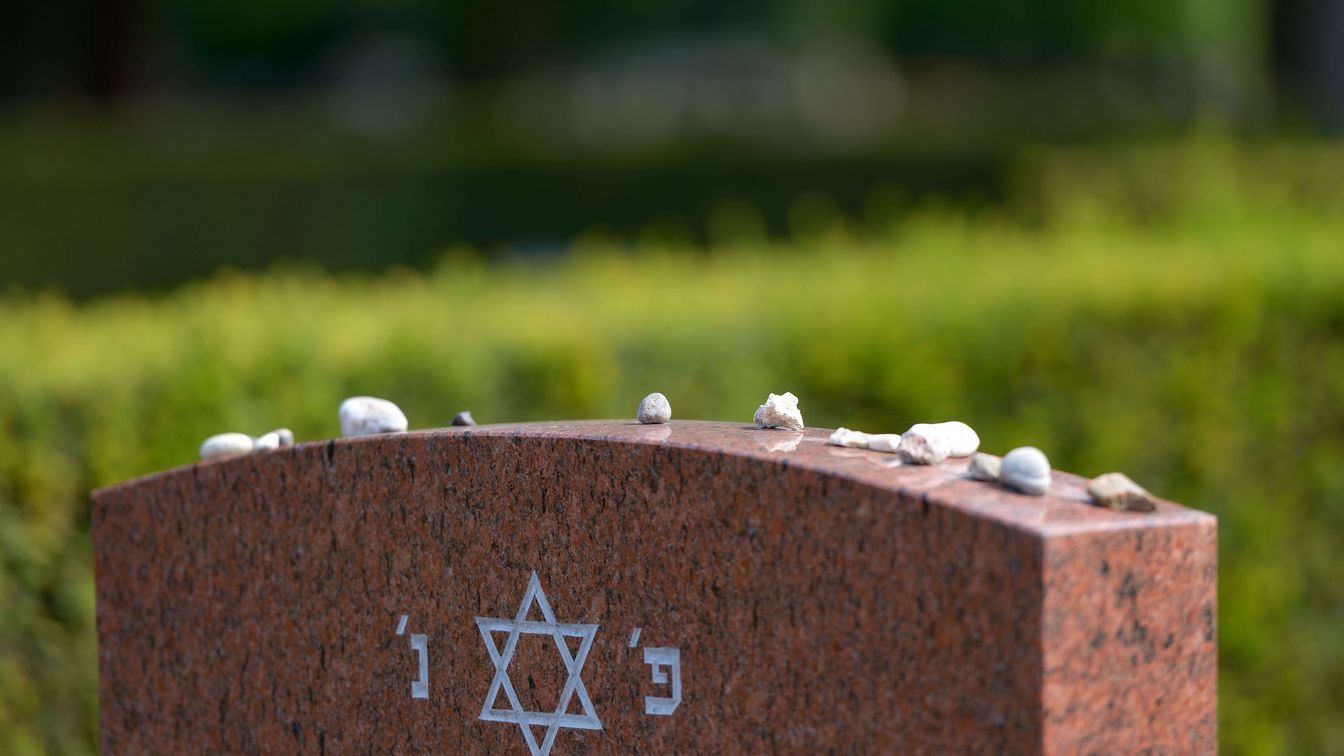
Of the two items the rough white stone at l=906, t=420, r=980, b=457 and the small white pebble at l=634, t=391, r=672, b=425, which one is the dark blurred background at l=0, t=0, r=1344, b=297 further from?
the rough white stone at l=906, t=420, r=980, b=457

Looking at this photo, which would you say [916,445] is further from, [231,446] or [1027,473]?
[231,446]

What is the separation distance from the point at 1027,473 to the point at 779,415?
59cm

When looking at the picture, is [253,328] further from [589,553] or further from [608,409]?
[589,553]

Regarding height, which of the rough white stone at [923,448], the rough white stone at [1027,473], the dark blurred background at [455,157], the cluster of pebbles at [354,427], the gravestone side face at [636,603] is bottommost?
the gravestone side face at [636,603]

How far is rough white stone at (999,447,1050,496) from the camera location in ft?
7.71

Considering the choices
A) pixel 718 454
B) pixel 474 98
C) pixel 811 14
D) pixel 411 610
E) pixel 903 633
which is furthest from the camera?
pixel 811 14

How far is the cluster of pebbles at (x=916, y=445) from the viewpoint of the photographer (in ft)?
7.65

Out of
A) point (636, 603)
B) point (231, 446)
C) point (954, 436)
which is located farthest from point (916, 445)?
point (231, 446)

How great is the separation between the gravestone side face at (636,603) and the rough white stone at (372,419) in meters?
0.21

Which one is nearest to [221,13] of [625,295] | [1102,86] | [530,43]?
[530,43]

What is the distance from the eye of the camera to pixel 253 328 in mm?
4621

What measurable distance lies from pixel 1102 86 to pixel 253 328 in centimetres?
2409

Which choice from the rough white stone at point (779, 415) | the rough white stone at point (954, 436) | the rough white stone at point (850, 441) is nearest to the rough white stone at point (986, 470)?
the rough white stone at point (954, 436)

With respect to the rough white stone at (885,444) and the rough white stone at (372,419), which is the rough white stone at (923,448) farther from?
the rough white stone at (372,419)
